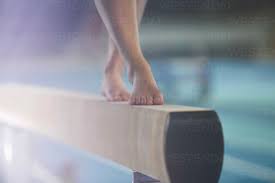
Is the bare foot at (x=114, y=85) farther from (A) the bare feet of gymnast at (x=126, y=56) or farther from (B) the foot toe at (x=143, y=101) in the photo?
(B) the foot toe at (x=143, y=101)

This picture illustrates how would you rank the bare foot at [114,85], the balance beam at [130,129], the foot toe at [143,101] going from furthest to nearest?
the bare foot at [114,85] < the foot toe at [143,101] < the balance beam at [130,129]

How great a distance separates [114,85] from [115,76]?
0.04 metres

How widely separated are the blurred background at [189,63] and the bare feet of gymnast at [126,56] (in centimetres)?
6

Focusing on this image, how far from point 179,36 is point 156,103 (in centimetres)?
29

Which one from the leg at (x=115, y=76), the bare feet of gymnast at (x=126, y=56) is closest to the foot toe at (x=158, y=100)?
the bare feet of gymnast at (x=126, y=56)

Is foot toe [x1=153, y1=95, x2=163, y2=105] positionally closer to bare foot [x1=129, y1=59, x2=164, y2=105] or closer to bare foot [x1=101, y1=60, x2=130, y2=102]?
bare foot [x1=129, y1=59, x2=164, y2=105]

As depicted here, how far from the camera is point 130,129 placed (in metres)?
1.51

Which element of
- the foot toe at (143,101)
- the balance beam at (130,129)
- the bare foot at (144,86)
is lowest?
the balance beam at (130,129)

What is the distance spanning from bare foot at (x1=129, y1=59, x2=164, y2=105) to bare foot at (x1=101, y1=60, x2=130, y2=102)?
8 centimetres

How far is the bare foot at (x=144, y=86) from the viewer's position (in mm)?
1496

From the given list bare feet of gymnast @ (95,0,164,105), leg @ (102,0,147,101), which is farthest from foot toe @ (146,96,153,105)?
leg @ (102,0,147,101)

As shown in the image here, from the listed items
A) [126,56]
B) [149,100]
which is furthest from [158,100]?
[126,56]

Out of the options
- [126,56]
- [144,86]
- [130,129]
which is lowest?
[130,129]

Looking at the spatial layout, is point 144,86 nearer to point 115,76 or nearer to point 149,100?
point 149,100
